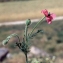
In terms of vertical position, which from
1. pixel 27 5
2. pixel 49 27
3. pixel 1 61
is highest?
pixel 27 5

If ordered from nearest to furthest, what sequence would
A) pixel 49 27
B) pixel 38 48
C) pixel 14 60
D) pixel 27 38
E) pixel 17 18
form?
pixel 27 38
pixel 14 60
pixel 38 48
pixel 49 27
pixel 17 18

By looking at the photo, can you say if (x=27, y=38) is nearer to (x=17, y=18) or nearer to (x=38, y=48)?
(x=38, y=48)

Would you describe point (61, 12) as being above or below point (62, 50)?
above

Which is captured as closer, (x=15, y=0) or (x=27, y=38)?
(x=27, y=38)

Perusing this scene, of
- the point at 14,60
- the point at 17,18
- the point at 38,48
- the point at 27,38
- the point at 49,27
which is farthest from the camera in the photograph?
the point at 17,18

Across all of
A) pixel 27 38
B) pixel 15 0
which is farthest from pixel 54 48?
pixel 27 38

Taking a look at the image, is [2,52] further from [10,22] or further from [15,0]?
[15,0]
